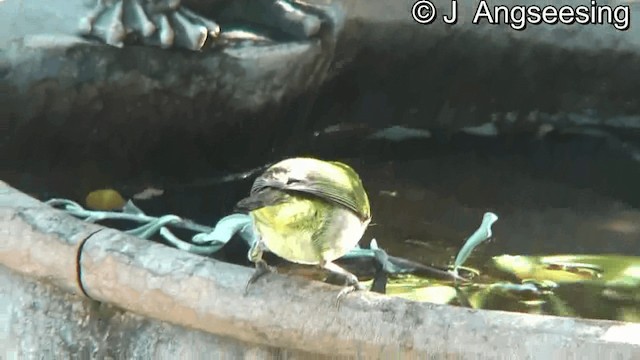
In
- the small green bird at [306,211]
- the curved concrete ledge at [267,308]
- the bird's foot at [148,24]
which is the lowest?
the curved concrete ledge at [267,308]

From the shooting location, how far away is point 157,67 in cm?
131

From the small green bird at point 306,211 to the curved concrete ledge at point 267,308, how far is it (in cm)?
3

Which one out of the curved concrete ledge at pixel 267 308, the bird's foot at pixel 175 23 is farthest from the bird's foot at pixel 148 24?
the curved concrete ledge at pixel 267 308

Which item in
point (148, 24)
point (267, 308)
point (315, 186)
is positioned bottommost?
point (267, 308)

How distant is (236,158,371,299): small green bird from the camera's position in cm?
77

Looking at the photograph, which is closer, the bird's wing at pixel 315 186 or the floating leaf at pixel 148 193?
the bird's wing at pixel 315 186

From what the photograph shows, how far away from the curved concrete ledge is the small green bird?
0.03m

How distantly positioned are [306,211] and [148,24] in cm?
61

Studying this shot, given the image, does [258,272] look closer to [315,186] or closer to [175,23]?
[315,186]

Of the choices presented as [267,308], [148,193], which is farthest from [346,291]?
[148,193]

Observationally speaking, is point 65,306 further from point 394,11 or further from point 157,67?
point 394,11

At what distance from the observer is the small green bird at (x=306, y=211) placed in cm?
77

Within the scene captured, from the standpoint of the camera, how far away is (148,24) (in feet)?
4.25

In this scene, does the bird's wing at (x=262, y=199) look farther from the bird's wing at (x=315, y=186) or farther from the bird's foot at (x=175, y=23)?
the bird's foot at (x=175, y=23)
